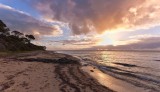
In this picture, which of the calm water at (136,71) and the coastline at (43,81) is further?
the calm water at (136,71)

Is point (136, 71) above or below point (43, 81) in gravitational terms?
below

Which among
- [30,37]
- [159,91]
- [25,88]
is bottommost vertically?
[159,91]

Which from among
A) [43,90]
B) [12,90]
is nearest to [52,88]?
[43,90]

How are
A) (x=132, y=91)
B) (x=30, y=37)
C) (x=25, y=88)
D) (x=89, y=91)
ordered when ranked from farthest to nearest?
(x=30, y=37)
(x=132, y=91)
(x=89, y=91)
(x=25, y=88)

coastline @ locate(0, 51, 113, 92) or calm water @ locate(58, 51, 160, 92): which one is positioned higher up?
coastline @ locate(0, 51, 113, 92)

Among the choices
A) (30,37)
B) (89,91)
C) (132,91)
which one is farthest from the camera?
(30,37)

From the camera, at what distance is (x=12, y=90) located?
13766 mm

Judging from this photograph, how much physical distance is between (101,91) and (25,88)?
20.1 ft

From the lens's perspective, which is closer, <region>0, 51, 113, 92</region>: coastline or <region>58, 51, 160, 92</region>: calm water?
<region>0, 51, 113, 92</region>: coastline

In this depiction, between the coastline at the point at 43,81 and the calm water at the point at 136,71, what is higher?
the coastline at the point at 43,81

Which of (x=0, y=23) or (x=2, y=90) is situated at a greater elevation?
(x=0, y=23)

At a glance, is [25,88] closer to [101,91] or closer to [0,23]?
[101,91]

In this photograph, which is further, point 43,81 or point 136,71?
point 136,71

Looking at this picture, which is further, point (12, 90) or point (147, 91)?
point (147, 91)
